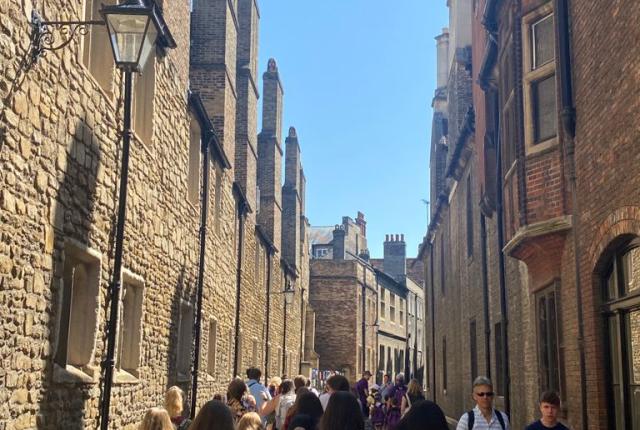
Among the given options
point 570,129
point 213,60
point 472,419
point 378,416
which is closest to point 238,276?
point 378,416

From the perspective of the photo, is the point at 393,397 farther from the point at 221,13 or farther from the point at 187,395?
the point at 221,13

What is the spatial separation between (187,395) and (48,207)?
8822mm

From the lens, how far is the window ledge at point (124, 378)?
10.4 metres

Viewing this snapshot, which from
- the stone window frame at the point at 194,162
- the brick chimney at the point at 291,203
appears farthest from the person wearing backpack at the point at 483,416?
the brick chimney at the point at 291,203

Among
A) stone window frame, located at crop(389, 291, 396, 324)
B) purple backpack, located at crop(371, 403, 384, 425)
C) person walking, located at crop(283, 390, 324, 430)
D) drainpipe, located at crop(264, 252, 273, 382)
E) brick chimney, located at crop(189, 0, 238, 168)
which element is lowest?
purple backpack, located at crop(371, 403, 384, 425)

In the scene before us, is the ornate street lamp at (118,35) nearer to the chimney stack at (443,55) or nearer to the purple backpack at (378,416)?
the purple backpack at (378,416)

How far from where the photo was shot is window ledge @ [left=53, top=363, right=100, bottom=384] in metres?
8.23

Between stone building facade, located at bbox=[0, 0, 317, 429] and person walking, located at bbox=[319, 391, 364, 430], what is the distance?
2.61m

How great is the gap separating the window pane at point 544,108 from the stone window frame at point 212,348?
9.55 metres

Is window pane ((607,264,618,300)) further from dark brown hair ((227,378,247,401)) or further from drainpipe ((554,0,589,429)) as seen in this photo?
dark brown hair ((227,378,247,401))

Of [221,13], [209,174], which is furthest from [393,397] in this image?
[221,13]

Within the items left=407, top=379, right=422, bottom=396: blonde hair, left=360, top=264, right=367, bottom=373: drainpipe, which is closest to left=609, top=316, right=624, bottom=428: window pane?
left=407, top=379, right=422, bottom=396: blonde hair

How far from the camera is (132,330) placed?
11531 millimetres

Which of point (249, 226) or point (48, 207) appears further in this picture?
point (249, 226)
